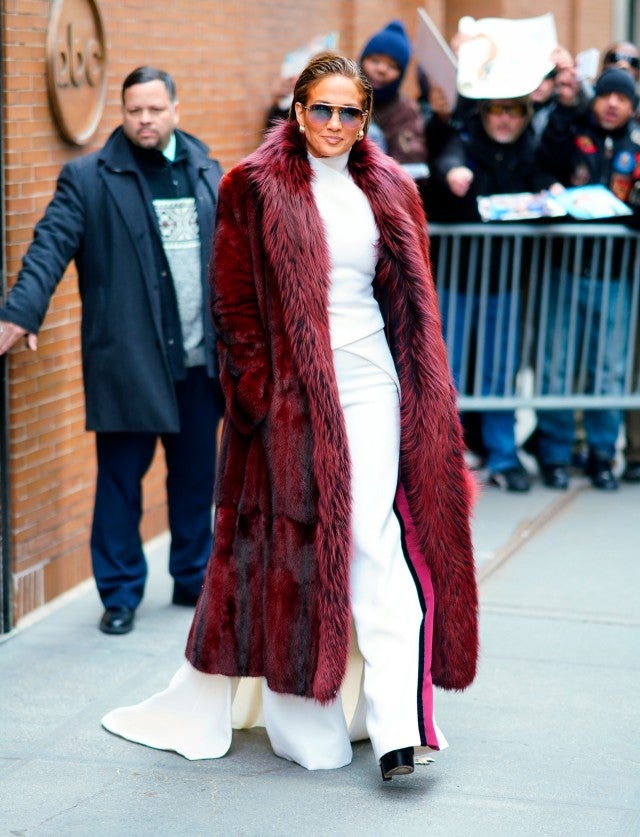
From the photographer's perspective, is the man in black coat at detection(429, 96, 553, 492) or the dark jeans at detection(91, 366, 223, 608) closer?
the dark jeans at detection(91, 366, 223, 608)

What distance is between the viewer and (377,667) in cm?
427

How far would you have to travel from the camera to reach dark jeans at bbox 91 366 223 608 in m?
5.81

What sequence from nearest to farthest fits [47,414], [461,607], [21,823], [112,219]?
[21,823], [461,607], [112,219], [47,414]

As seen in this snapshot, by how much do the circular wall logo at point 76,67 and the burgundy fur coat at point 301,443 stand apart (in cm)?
186

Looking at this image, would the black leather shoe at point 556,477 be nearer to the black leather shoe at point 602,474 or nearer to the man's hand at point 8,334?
the black leather shoe at point 602,474

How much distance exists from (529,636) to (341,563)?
178cm

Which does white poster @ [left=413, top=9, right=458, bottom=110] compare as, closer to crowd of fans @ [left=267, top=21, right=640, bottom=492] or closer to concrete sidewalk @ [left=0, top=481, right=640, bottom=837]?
crowd of fans @ [left=267, top=21, right=640, bottom=492]

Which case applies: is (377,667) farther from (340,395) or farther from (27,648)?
(27,648)

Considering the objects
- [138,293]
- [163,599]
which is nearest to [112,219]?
[138,293]

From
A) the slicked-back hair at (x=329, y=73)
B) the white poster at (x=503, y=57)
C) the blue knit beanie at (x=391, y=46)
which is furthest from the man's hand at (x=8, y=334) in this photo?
the blue knit beanie at (x=391, y=46)

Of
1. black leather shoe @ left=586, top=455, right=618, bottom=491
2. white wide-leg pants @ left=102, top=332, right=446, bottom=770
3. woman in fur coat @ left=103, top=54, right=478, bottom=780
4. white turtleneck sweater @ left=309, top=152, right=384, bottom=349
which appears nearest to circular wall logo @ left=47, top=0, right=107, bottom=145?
woman in fur coat @ left=103, top=54, right=478, bottom=780

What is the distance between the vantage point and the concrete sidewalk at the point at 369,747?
4125 mm

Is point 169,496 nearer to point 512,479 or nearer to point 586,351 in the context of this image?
point 512,479

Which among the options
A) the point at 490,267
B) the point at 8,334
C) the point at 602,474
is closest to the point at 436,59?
the point at 490,267
